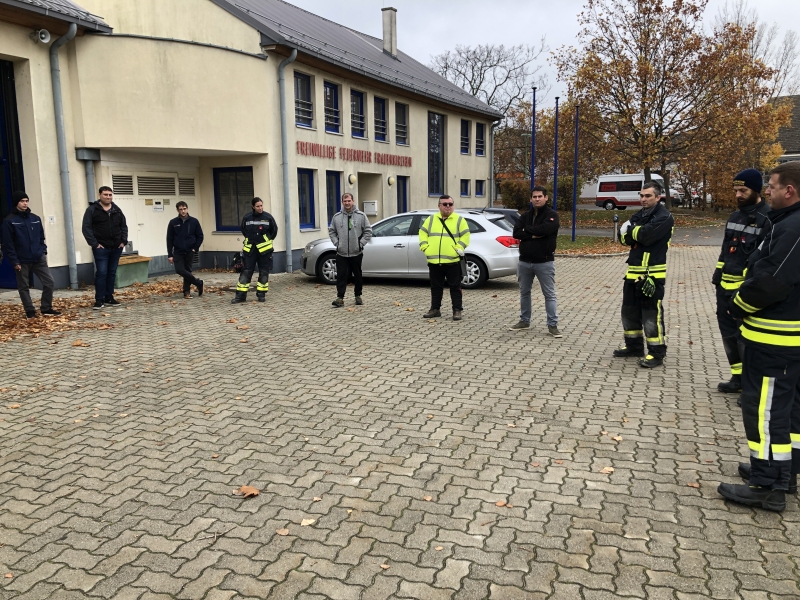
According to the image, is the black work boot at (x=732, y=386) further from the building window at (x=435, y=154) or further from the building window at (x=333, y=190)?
the building window at (x=435, y=154)

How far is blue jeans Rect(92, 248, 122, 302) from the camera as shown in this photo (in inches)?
422

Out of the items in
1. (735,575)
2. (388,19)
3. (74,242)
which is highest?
(388,19)

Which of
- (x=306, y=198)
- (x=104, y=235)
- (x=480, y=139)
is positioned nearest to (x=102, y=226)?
(x=104, y=235)

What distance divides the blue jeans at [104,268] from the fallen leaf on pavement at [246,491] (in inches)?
Answer: 311

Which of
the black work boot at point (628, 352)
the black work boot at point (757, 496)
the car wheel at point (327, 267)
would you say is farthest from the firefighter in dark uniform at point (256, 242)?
the black work boot at point (757, 496)

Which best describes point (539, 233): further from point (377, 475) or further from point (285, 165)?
point (285, 165)

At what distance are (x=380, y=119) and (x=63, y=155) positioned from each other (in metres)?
11.2

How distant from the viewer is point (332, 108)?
63.1 feet

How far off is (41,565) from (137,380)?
11.4 ft

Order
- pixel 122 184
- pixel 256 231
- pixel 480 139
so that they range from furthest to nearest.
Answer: pixel 480 139 → pixel 122 184 → pixel 256 231

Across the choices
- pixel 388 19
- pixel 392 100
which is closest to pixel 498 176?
pixel 388 19

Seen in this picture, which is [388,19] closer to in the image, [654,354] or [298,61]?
[298,61]

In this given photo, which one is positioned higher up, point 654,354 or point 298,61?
point 298,61

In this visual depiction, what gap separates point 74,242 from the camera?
44.0 feet
